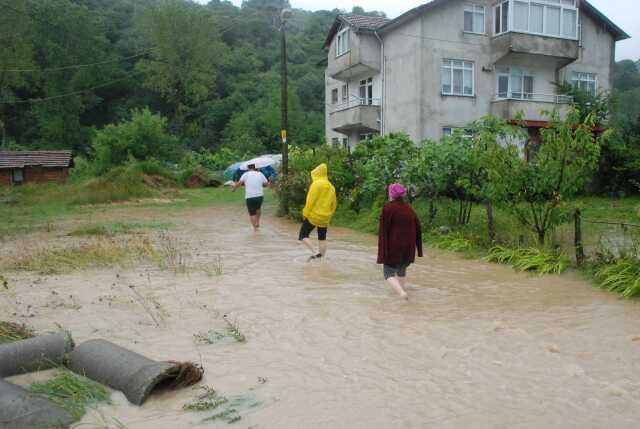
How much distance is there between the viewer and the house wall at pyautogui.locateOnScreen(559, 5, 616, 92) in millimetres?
29625

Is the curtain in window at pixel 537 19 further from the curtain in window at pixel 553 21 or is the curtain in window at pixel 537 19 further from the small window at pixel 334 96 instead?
the small window at pixel 334 96

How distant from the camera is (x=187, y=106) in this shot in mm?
66188

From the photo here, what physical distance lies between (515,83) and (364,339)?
2483 centimetres

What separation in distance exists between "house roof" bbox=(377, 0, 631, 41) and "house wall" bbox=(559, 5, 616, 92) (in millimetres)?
254

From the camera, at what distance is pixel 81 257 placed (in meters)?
10.7

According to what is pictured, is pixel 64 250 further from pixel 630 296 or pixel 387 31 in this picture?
pixel 387 31

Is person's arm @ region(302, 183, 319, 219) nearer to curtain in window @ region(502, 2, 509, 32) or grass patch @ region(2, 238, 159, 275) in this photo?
grass patch @ region(2, 238, 159, 275)

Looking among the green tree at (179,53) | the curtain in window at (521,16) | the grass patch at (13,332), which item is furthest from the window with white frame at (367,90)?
the green tree at (179,53)

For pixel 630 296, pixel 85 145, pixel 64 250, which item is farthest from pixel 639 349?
pixel 85 145

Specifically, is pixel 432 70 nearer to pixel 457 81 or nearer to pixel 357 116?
pixel 457 81

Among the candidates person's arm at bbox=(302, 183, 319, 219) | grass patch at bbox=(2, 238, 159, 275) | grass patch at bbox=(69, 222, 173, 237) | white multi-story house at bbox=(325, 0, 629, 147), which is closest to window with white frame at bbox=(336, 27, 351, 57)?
white multi-story house at bbox=(325, 0, 629, 147)

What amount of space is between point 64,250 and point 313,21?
62.2 metres

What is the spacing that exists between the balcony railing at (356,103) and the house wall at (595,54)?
9346 mm

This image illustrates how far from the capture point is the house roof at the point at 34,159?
4075cm
